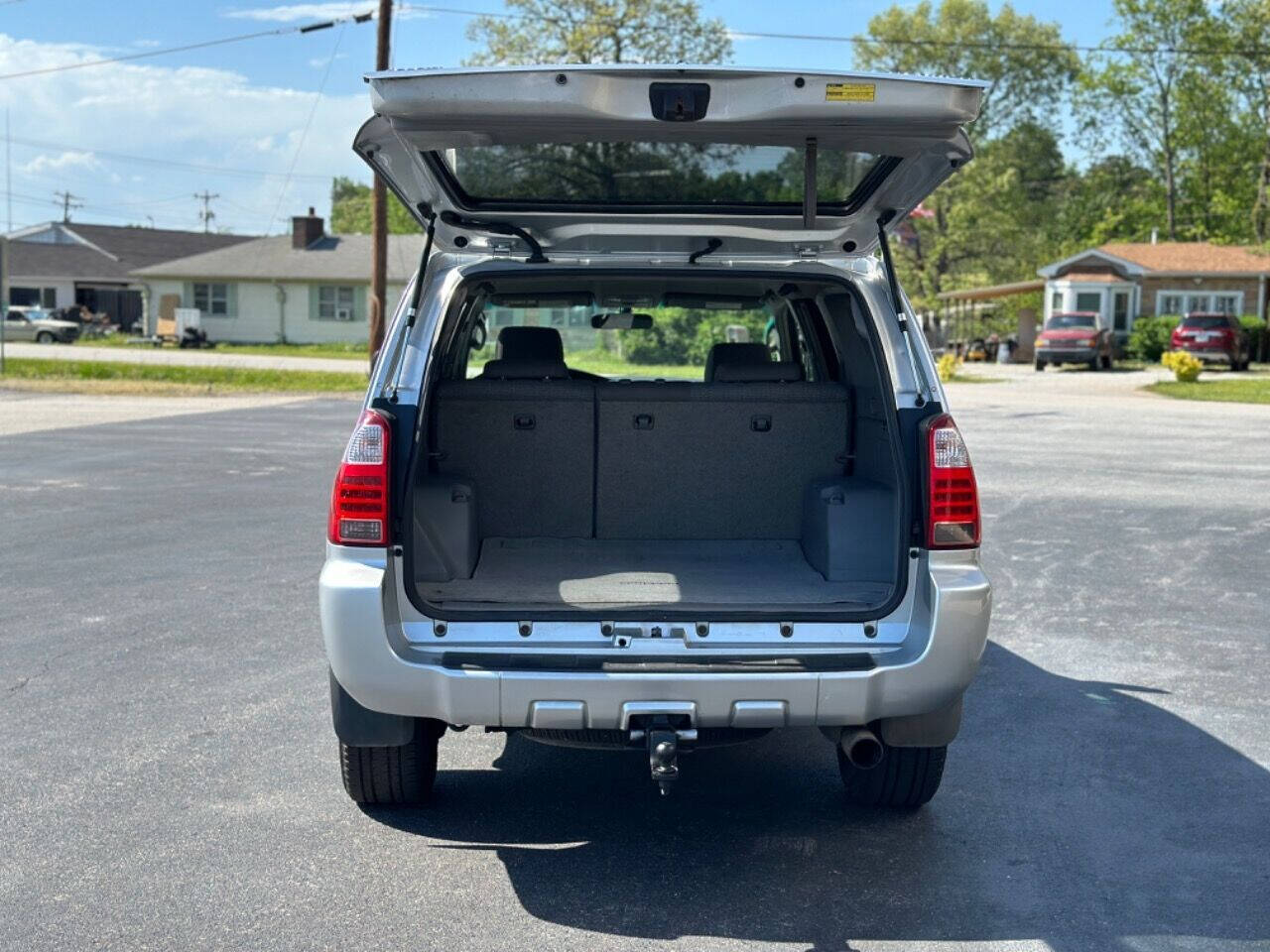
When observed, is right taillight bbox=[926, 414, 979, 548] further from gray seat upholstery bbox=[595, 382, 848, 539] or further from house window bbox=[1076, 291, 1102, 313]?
house window bbox=[1076, 291, 1102, 313]

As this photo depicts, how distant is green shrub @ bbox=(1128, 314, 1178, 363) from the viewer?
4603 centimetres

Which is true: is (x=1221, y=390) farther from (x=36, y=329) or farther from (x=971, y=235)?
(x=36, y=329)

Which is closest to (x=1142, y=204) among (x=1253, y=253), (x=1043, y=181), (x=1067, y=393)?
(x=1043, y=181)

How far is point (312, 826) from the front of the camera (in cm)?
470

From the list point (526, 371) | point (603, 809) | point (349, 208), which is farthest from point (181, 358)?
point (349, 208)

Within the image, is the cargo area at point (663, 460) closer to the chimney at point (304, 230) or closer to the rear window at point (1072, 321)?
the rear window at point (1072, 321)

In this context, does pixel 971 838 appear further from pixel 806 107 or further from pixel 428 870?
pixel 806 107

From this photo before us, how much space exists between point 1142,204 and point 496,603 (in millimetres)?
64567

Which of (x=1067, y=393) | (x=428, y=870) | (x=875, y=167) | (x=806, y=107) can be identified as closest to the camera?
(x=806, y=107)

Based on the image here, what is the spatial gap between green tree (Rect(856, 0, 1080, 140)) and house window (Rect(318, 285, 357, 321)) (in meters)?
22.1

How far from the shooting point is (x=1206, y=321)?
42.3 m

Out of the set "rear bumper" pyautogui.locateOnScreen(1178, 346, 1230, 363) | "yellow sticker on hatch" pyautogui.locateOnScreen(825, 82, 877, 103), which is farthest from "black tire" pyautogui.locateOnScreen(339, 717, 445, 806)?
"rear bumper" pyautogui.locateOnScreen(1178, 346, 1230, 363)

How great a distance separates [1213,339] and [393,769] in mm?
40741

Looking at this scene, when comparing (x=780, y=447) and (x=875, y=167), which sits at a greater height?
(x=875, y=167)
